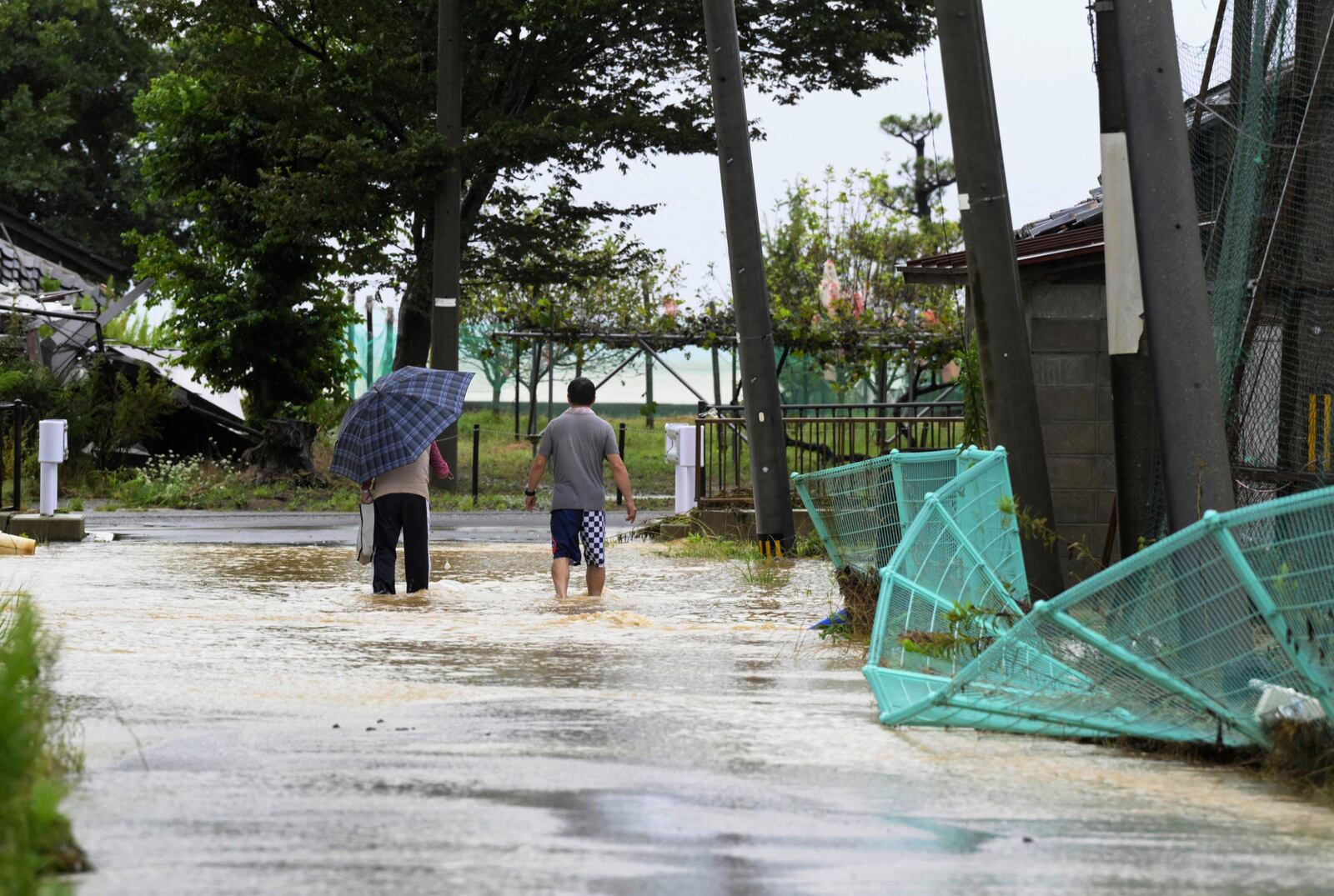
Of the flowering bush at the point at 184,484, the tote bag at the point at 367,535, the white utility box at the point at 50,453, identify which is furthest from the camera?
the flowering bush at the point at 184,484

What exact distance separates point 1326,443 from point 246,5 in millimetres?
21865

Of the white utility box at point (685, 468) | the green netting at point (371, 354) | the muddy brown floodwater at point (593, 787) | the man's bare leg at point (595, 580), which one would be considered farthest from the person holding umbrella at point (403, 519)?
the green netting at point (371, 354)

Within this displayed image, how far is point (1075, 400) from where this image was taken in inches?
439

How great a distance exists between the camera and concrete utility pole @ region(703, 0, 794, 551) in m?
14.0

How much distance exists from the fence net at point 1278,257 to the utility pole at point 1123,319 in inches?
25.5

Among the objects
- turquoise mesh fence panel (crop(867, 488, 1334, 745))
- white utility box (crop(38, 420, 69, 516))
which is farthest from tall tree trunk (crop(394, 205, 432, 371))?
turquoise mesh fence panel (crop(867, 488, 1334, 745))

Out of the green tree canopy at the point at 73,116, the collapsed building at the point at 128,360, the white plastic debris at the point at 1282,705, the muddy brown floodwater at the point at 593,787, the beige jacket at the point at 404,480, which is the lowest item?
the muddy brown floodwater at the point at 593,787

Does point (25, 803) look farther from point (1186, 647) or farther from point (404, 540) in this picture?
point (404, 540)

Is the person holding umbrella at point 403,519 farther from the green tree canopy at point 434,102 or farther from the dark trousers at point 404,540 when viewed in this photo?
the green tree canopy at point 434,102

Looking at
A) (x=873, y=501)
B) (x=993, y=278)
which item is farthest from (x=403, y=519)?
(x=993, y=278)

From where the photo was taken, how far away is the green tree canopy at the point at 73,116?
45.2 m

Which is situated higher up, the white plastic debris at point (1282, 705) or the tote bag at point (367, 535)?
the tote bag at point (367, 535)

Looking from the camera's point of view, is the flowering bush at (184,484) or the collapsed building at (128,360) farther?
the collapsed building at (128,360)

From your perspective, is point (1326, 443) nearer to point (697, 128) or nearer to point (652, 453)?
point (697, 128)
